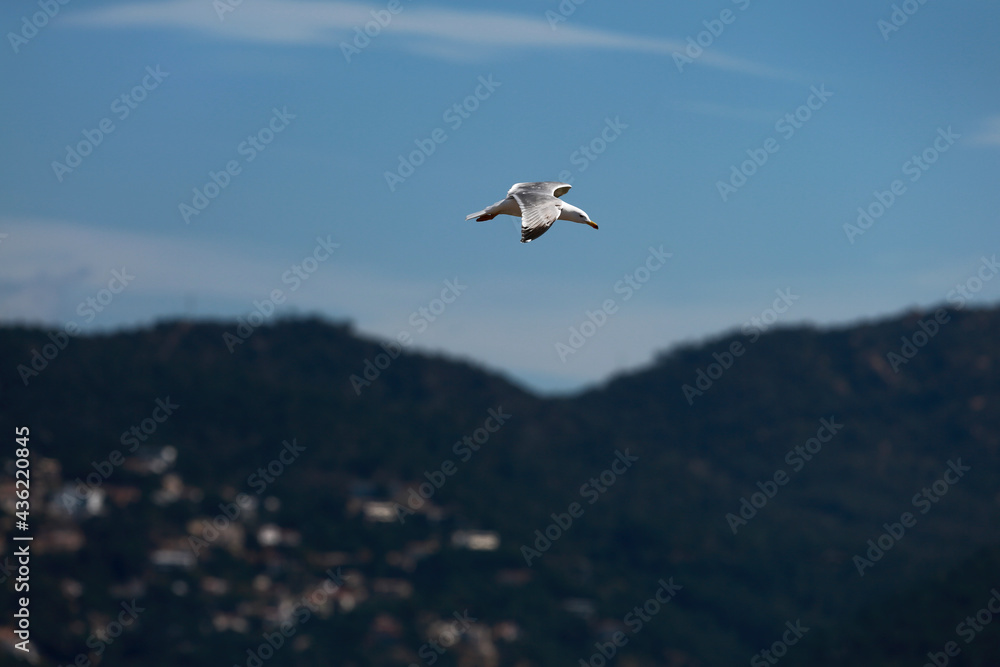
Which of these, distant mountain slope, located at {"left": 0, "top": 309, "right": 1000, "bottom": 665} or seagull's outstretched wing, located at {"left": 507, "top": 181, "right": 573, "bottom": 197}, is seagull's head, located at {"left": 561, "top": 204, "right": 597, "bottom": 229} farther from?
distant mountain slope, located at {"left": 0, "top": 309, "right": 1000, "bottom": 665}

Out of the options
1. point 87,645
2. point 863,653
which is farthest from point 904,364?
point 87,645

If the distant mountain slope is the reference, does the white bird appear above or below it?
above

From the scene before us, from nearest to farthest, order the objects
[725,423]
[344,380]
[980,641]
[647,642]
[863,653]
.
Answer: [980,641] → [863,653] → [647,642] → [344,380] → [725,423]

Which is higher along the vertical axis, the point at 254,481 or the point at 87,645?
the point at 87,645

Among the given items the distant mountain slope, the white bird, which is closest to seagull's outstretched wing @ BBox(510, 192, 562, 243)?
the white bird

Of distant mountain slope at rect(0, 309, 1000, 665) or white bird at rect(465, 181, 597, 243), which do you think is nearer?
white bird at rect(465, 181, 597, 243)

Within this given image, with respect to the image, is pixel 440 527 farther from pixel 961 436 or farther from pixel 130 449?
pixel 961 436
